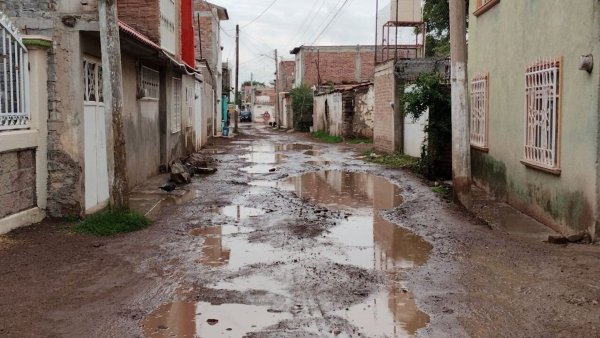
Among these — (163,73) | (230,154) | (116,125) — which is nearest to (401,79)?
(230,154)

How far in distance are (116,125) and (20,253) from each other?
2.27m

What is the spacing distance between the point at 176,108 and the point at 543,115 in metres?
11.4

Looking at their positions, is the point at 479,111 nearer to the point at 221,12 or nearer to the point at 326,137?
the point at 326,137

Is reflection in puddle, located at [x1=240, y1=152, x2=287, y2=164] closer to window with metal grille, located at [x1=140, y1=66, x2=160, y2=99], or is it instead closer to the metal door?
window with metal grille, located at [x1=140, y1=66, x2=160, y2=99]

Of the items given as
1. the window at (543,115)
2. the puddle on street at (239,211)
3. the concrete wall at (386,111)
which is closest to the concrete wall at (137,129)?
the puddle on street at (239,211)

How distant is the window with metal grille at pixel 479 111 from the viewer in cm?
1267

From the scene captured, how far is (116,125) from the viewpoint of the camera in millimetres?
8508

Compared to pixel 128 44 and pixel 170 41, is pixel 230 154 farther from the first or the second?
pixel 128 44

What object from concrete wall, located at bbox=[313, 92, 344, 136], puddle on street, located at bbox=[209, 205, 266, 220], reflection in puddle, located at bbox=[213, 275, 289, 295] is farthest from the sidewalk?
concrete wall, located at bbox=[313, 92, 344, 136]

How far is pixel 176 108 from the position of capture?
704 inches

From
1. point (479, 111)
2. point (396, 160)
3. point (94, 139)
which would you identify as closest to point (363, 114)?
point (396, 160)

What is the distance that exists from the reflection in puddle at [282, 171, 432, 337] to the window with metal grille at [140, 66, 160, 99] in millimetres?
3763

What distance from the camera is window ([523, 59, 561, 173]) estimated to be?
8.48m

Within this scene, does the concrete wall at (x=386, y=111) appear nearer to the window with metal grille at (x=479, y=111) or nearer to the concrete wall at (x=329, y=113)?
the window with metal grille at (x=479, y=111)
